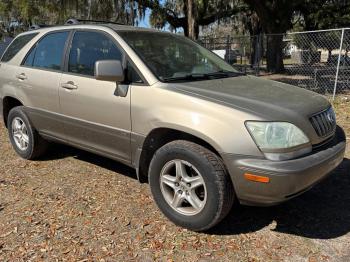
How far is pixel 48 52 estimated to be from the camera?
5027mm

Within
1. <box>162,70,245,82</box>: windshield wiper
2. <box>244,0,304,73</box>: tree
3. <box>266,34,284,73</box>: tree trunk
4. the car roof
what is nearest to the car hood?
<box>162,70,245,82</box>: windshield wiper

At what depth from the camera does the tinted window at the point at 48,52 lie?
4.84m

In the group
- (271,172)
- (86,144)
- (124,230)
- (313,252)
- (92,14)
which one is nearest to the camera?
(271,172)

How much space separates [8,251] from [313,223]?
271 cm

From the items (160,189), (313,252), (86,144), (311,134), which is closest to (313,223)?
(313,252)

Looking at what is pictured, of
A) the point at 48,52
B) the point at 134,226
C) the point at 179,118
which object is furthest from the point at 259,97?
the point at 48,52

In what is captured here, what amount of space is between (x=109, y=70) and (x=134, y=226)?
4.81 feet

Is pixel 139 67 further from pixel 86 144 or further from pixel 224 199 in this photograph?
pixel 224 199

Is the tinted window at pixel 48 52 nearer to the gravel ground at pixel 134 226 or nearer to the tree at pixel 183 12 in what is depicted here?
the gravel ground at pixel 134 226

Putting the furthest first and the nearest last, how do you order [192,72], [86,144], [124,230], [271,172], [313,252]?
[86,144] → [192,72] → [124,230] → [313,252] → [271,172]

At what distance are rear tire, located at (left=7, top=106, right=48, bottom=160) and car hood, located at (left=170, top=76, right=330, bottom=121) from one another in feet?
8.09

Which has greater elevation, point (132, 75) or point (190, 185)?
point (132, 75)

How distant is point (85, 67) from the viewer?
4465 mm

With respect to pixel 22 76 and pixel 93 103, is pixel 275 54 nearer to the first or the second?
pixel 22 76
